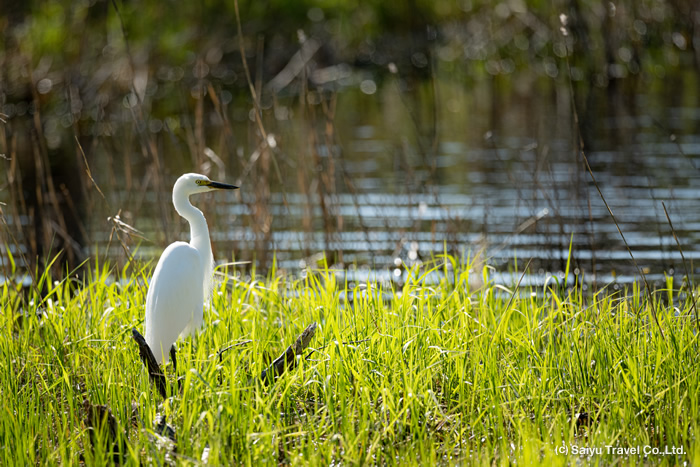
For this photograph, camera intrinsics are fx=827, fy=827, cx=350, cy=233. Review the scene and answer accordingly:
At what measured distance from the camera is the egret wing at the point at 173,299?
12.0 ft

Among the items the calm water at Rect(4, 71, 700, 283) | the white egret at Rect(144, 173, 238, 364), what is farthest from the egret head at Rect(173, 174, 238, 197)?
the calm water at Rect(4, 71, 700, 283)

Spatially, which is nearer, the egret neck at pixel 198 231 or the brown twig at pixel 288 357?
the brown twig at pixel 288 357

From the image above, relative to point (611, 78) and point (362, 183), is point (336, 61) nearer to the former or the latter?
point (611, 78)

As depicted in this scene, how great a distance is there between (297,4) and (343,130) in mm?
5307

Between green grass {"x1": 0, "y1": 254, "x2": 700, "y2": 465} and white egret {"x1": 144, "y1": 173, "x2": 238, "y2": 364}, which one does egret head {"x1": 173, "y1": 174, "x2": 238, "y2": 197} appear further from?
green grass {"x1": 0, "y1": 254, "x2": 700, "y2": 465}

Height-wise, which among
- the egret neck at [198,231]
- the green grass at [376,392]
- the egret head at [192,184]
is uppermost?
the egret head at [192,184]

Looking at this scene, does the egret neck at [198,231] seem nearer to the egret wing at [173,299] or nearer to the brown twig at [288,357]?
the egret wing at [173,299]

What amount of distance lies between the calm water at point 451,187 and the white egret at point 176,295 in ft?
2.76

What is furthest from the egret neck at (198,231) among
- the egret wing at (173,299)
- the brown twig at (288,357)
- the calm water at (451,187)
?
the brown twig at (288,357)

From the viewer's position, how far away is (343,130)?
13844 millimetres

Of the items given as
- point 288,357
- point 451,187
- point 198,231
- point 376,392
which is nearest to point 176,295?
point 198,231

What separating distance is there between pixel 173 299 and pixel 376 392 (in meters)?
1.07

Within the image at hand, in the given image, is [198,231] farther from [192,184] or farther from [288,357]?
[288,357]

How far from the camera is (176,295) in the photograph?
12.1 ft
